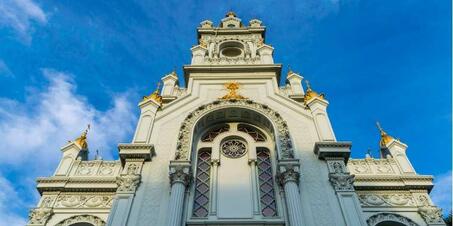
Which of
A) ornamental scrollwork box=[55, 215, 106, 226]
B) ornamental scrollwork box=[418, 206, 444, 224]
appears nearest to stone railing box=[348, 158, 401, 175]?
ornamental scrollwork box=[418, 206, 444, 224]

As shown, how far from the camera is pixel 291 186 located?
48.0ft

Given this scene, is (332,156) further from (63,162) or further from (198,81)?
(63,162)

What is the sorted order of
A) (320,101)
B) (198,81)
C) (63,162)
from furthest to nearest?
(198,81) → (320,101) → (63,162)

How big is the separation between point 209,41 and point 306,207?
53.1 feet

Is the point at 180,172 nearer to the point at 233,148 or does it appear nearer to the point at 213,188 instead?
the point at 213,188

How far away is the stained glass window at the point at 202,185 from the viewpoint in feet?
49.2

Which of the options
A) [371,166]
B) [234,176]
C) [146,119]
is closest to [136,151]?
[146,119]

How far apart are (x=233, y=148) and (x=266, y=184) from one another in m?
2.71

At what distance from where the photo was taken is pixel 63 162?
1812cm

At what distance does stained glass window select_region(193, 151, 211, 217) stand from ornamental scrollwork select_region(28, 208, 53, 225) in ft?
19.6

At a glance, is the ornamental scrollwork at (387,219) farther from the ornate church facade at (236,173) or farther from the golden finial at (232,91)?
the golden finial at (232,91)

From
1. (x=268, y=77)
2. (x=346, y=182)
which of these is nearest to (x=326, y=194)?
(x=346, y=182)

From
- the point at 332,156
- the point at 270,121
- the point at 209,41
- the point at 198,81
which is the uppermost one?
the point at 209,41

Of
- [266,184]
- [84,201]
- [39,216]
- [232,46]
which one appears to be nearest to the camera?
[39,216]
